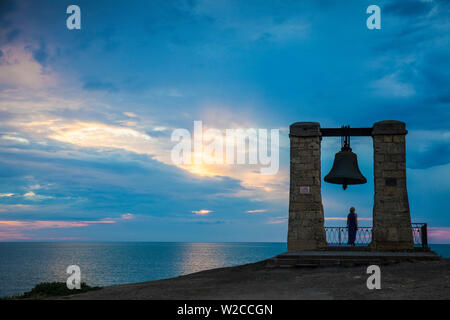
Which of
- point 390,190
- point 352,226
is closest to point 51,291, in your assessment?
point 352,226

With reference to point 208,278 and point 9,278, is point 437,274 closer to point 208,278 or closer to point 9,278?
point 208,278

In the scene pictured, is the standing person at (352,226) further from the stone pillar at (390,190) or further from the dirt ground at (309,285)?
the dirt ground at (309,285)

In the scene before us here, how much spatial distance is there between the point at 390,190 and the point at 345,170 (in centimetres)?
244

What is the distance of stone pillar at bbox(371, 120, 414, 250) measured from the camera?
50.1ft

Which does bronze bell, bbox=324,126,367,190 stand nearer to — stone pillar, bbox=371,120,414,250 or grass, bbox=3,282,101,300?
stone pillar, bbox=371,120,414,250

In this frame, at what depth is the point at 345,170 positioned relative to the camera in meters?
14.5

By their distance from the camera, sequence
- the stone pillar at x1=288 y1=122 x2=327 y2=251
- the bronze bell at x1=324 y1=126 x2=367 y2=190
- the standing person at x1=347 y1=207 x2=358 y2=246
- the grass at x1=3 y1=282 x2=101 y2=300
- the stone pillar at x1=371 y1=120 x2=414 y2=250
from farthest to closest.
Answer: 1. the standing person at x1=347 y1=207 x2=358 y2=246
2. the stone pillar at x1=288 y1=122 x2=327 y2=251
3. the stone pillar at x1=371 y1=120 x2=414 y2=250
4. the bronze bell at x1=324 y1=126 x2=367 y2=190
5. the grass at x1=3 y1=282 x2=101 y2=300

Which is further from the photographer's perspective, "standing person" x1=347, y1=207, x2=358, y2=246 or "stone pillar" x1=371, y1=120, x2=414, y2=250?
"standing person" x1=347, y1=207, x2=358, y2=246

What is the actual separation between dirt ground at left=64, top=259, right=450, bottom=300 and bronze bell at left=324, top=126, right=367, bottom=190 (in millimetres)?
3388

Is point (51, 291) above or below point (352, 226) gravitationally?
below

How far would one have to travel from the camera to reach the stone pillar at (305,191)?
1570 centimetres

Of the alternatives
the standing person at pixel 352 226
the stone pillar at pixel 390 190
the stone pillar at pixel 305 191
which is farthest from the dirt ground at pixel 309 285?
the standing person at pixel 352 226

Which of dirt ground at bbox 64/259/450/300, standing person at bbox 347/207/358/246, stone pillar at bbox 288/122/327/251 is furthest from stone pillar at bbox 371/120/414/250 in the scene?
dirt ground at bbox 64/259/450/300

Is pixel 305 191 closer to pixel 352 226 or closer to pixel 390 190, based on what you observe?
pixel 352 226
